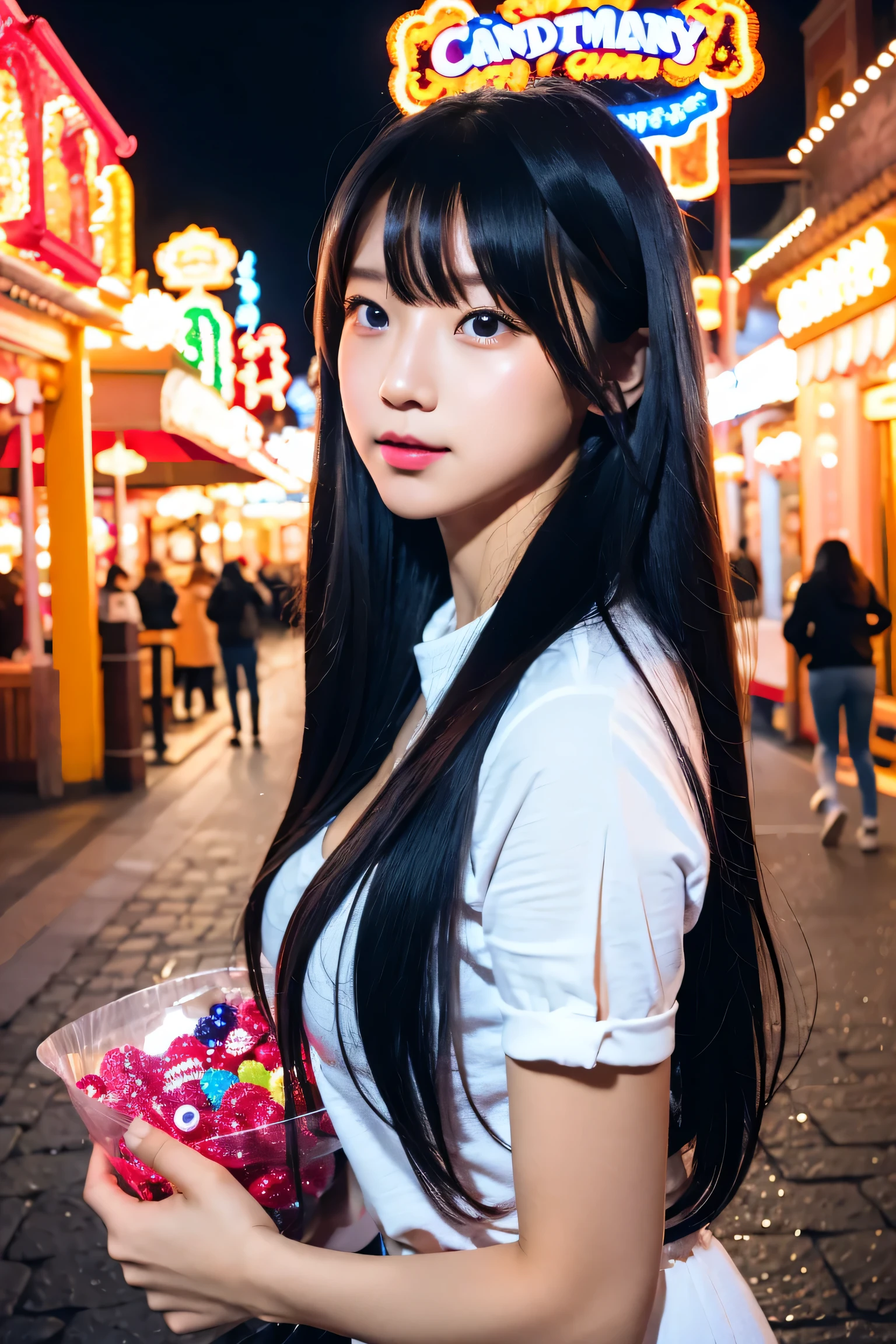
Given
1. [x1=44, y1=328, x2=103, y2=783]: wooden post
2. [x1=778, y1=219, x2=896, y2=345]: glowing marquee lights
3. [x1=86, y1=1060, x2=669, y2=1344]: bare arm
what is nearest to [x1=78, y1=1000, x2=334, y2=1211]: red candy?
[x1=86, y1=1060, x2=669, y2=1344]: bare arm

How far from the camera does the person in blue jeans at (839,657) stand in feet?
21.3

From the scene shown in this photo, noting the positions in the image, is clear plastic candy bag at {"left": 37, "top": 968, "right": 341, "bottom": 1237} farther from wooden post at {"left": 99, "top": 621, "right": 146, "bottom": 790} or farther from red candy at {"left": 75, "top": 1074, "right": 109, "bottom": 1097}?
wooden post at {"left": 99, "top": 621, "right": 146, "bottom": 790}

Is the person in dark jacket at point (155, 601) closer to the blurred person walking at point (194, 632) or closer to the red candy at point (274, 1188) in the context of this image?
the blurred person walking at point (194, 632)

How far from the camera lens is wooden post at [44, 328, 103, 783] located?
8922mm

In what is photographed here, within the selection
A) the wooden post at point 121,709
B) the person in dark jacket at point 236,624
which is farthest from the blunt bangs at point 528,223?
the person in dark jacket at point 236,624

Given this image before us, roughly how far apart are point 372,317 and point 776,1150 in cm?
315

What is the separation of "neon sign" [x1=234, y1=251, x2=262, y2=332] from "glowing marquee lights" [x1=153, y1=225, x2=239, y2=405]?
1160 cm

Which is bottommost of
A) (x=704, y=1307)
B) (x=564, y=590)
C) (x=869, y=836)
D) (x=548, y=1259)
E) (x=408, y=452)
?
(x=869, y=836)

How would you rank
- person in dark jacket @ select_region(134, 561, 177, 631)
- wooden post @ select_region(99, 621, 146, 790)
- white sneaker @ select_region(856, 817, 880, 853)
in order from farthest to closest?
person in dark jacket @ select_region(134, 561, 177, 631), wooden post @ select_region(99, 621, 146, 790), white sneaker @ select_region(856, 817, 880, 853)

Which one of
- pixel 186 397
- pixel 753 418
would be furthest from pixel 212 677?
pixel 753 418

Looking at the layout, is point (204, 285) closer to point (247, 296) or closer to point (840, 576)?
point (840, 576)

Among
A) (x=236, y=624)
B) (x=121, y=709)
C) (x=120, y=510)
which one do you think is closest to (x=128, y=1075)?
(x=121, y=709)

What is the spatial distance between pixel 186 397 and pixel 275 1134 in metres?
9.75

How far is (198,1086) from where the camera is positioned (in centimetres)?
127
